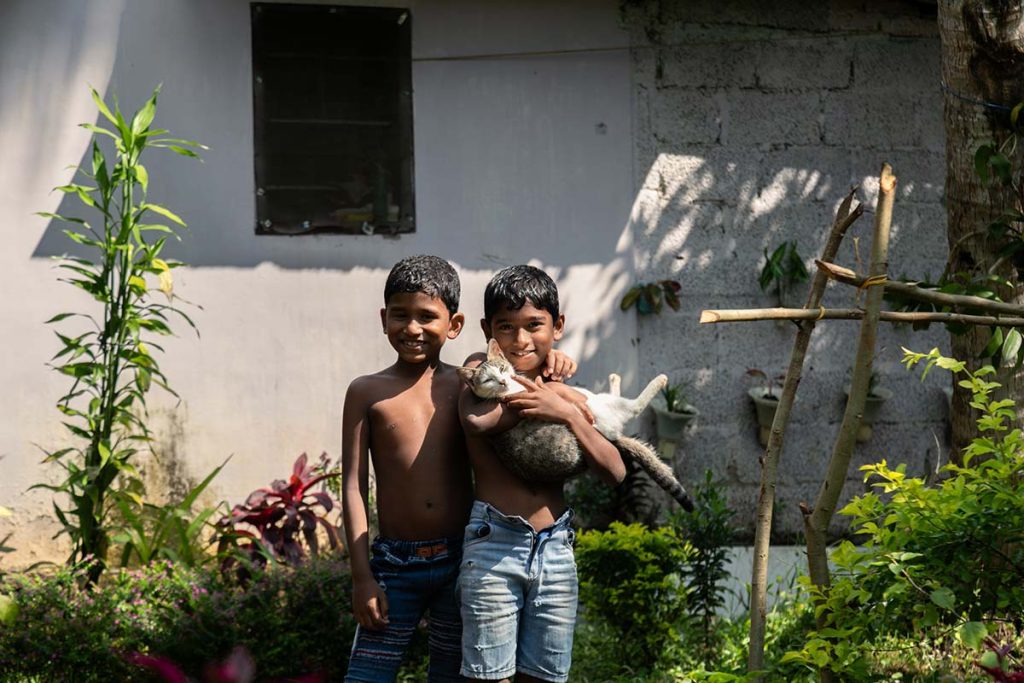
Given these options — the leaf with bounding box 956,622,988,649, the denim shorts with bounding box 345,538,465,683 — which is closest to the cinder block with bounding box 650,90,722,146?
the denim shorts with bounding box 345,538,465,683

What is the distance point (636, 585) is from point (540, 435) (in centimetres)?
153

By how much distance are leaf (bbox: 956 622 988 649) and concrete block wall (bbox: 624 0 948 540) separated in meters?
3.60

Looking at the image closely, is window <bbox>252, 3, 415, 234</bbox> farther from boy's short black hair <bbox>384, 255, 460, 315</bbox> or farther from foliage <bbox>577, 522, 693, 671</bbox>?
boy's short black hair <bbox>384, 255, 460, 315</bbox>

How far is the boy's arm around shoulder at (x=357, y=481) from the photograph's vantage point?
3.02 m

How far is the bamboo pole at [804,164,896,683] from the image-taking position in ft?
10.1

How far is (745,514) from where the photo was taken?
6199mm

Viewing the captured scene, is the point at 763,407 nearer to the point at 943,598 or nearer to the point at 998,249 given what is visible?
the point at 998,249

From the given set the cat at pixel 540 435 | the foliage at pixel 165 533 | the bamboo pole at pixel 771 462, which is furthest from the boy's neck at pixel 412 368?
the foliage at pixel 165 533

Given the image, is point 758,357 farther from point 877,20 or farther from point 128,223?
point 128,223

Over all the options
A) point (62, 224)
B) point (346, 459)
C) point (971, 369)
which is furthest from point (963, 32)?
point (62, 224)

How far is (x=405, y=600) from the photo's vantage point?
307 centimetres

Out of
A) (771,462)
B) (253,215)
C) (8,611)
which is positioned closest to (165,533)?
(8,611)

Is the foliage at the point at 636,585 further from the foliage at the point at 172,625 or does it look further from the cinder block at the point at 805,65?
the cinder block at the point at 805,65

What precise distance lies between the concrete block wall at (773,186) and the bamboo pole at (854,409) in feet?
9.52
